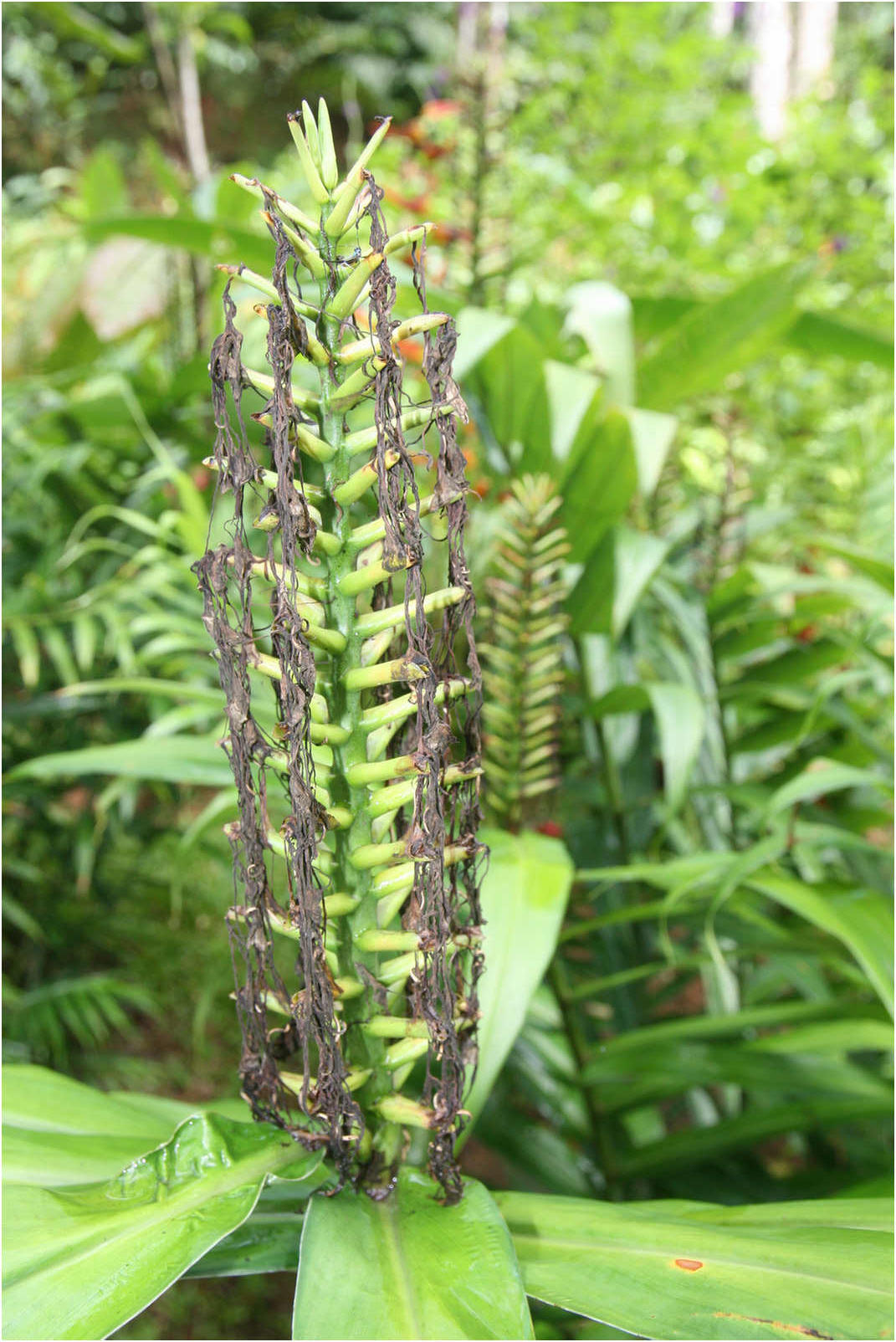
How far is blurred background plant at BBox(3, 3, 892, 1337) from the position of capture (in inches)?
34.6

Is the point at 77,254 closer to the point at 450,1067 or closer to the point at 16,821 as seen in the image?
the point at 16,821

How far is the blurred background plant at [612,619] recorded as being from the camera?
0.88 m

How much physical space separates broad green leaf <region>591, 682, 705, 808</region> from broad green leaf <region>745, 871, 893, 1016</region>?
0.34 feet

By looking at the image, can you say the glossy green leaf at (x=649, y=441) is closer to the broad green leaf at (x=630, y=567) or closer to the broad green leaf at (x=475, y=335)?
the broad green leaf at (x=630, y=567)

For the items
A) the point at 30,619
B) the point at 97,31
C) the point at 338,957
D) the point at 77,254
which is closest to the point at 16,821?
the point at 30,619

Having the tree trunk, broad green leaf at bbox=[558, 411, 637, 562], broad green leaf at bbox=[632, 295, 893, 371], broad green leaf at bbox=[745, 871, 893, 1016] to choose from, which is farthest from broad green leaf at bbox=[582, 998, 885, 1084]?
the tree trunk

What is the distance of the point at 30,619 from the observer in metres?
1.19

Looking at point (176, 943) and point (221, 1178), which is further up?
point (221, 1178)

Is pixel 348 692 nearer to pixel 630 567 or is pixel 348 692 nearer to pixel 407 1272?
pixel 407 1272

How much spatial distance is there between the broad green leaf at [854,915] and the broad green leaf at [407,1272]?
31cm

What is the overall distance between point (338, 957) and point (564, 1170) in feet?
2.41

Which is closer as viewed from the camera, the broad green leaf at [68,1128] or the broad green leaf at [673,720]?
the broad green leaf at [68,1128]

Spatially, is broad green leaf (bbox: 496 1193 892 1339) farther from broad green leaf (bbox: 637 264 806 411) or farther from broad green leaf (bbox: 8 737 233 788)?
broad green leaf (bbox: 637 264 806 411)

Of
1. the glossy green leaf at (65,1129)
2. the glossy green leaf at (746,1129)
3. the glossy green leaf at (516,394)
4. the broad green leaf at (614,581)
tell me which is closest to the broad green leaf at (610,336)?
the glossy green leaf at (516,394)
